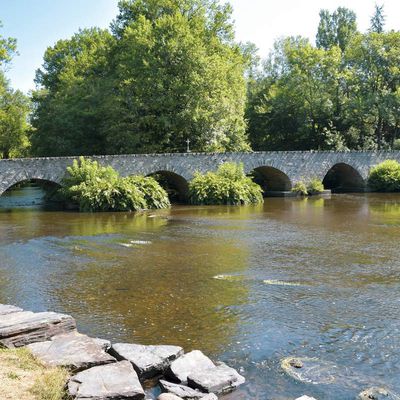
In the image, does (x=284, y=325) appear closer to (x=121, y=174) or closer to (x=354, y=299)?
(x=354, y=299)

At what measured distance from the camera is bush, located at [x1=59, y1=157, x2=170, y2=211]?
25031mm

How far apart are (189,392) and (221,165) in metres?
24.7

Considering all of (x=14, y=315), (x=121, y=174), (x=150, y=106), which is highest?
(x=150, y=106)

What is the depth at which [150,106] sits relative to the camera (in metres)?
32.6

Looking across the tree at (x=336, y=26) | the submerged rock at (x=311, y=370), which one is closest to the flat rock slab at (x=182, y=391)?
the submerged rock at (x=311, y=370)

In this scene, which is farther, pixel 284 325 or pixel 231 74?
pixel 231 74

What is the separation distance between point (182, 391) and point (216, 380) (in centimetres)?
48

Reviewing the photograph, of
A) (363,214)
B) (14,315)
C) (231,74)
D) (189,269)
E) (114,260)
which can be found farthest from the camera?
(231,74)

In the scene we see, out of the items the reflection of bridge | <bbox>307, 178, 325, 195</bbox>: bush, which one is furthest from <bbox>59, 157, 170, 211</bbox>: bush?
<bbox>307, 178, 325, 195</bbox>: bush

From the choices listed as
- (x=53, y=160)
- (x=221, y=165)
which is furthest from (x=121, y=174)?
(x=221, y=165)

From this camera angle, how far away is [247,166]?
3219 centimetres

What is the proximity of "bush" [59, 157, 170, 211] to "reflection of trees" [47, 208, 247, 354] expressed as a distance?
8.78 m

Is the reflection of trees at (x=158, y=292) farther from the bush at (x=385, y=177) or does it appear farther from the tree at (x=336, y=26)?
the tree at (x=336, y=26)

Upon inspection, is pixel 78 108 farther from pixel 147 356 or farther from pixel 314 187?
pixel 147 356
